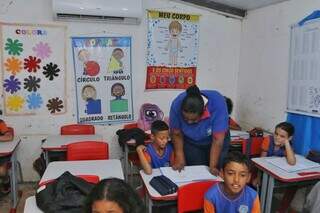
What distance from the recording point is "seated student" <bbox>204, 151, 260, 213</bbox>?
185 centimetres

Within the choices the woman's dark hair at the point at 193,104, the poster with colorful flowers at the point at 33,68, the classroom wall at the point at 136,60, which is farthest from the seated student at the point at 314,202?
the poster with colorful flowers at the point at 33,68

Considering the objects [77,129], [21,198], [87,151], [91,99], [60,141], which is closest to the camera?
[87,151]

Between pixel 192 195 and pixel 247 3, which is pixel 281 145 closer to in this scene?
pixel 192 195

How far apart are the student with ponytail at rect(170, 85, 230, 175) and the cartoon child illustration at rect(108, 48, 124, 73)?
5.47 feet

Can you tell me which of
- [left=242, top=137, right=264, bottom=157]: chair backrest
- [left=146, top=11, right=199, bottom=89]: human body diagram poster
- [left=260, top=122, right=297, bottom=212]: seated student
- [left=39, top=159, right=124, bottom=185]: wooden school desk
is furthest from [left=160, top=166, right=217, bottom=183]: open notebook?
[left=146, top=11, right=199, bottom=89]: human body diagram poster

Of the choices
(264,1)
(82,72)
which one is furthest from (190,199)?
(264,1)

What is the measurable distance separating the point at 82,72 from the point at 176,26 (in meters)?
1.33

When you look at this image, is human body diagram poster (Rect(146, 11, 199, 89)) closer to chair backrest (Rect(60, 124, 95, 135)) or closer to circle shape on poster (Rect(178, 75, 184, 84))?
circle shape on poster (Rect(178, 75, 184, 84))

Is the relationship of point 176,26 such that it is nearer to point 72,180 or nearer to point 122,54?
point 122,54

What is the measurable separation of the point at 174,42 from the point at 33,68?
1.76m

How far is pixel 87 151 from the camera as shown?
2.67m

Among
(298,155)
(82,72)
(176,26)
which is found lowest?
(298,155)

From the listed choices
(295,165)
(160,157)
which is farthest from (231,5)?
(160,157)

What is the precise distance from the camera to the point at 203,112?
7.04ft
